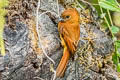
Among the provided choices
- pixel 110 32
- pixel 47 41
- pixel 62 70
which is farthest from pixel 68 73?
pixel 110 32

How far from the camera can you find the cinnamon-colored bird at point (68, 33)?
109 inches

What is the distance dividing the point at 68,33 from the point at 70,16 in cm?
23

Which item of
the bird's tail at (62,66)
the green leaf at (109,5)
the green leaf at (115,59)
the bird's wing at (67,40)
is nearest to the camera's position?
the bird's tail at (62,66)

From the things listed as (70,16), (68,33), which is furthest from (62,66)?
(70,16)

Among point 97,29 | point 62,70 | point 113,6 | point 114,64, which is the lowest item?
point 114,64

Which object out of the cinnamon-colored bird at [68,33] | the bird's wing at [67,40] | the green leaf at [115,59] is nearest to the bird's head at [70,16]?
the cinnamon-colored bird at [68,33]

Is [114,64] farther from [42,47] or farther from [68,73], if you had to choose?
[42,47]

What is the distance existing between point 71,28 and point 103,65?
59cm

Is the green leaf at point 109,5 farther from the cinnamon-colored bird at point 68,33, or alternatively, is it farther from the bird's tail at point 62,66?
the bird's tail at point 62,66

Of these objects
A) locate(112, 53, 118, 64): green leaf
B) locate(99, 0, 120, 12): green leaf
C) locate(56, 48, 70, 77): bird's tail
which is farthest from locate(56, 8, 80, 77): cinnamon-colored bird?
locate(112, 53, 118, 64): green leaf

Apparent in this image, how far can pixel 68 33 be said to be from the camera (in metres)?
3.28

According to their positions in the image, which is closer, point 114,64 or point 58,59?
point 58,59

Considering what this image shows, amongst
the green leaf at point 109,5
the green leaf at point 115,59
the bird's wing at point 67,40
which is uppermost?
the green leaf at point 109,5

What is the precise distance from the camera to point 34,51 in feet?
8.33
